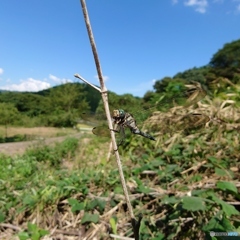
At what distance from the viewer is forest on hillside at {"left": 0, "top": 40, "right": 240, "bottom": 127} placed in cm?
338

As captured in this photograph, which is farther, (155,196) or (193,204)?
(155,196)

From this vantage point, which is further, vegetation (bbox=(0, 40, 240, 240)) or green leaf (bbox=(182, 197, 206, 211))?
vegetation (bbox=(0, 40, 240, 240))

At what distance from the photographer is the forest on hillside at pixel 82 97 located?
3384mm

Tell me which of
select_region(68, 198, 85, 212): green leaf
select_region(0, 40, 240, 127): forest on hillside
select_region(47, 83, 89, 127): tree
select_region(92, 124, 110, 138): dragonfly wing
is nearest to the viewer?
select_region(92, 124, 110, 138): dragonfly wing

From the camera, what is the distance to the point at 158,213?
1341 mm

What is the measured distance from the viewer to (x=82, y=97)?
19250mm

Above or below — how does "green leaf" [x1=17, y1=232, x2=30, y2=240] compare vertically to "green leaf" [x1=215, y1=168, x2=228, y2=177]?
below

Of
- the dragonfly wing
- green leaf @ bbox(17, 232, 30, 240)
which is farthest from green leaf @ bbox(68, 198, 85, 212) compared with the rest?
the dragonfly wing

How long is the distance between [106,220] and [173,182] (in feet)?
1.65

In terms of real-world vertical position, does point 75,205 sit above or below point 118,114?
below

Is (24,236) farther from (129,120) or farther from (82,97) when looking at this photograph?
(82,97)

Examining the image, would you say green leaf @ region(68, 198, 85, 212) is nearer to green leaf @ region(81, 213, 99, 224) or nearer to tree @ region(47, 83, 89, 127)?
green leaf @ region(81, 213, 99, 224)

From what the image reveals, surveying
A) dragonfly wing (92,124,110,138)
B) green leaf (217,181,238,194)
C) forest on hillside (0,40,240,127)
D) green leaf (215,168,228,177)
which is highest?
forest on hillside (0,40,240,127)

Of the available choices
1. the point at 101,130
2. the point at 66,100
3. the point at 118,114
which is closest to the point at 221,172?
the point at 101,130
